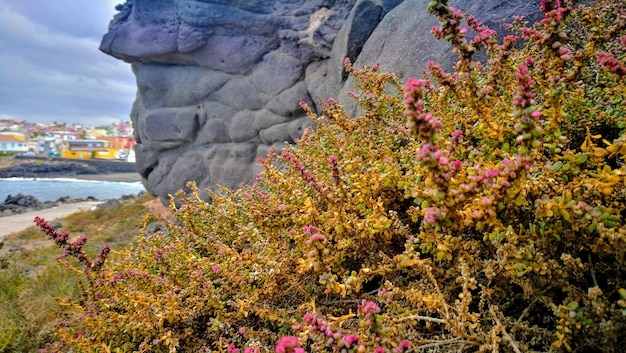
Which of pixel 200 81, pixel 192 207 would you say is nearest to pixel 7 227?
pixel 200 81

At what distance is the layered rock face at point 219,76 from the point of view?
27.3 feet

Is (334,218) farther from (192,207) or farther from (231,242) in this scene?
(192,207)

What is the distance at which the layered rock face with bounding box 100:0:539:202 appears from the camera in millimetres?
8336

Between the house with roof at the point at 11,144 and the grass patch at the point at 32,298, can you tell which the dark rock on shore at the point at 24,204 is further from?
the house with roof at the point at 11,144

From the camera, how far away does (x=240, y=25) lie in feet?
29.0

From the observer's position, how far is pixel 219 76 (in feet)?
30.8

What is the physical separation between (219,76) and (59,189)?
678 inches

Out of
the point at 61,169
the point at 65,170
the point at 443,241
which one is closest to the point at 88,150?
the point at 61,169

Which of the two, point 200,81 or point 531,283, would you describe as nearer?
point 531,283

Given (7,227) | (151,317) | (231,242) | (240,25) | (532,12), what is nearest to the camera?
(151,317)

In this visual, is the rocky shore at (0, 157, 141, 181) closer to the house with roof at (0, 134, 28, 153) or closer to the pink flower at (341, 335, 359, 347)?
the house with roof at (0, 134, 28, 153)

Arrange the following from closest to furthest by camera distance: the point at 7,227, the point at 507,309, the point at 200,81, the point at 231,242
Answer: the point at 507,309, the point at 231,242, the point at 200,81, the point at 7,227

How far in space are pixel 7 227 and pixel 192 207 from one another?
11782 millimetres

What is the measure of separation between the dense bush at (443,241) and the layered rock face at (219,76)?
594cm
